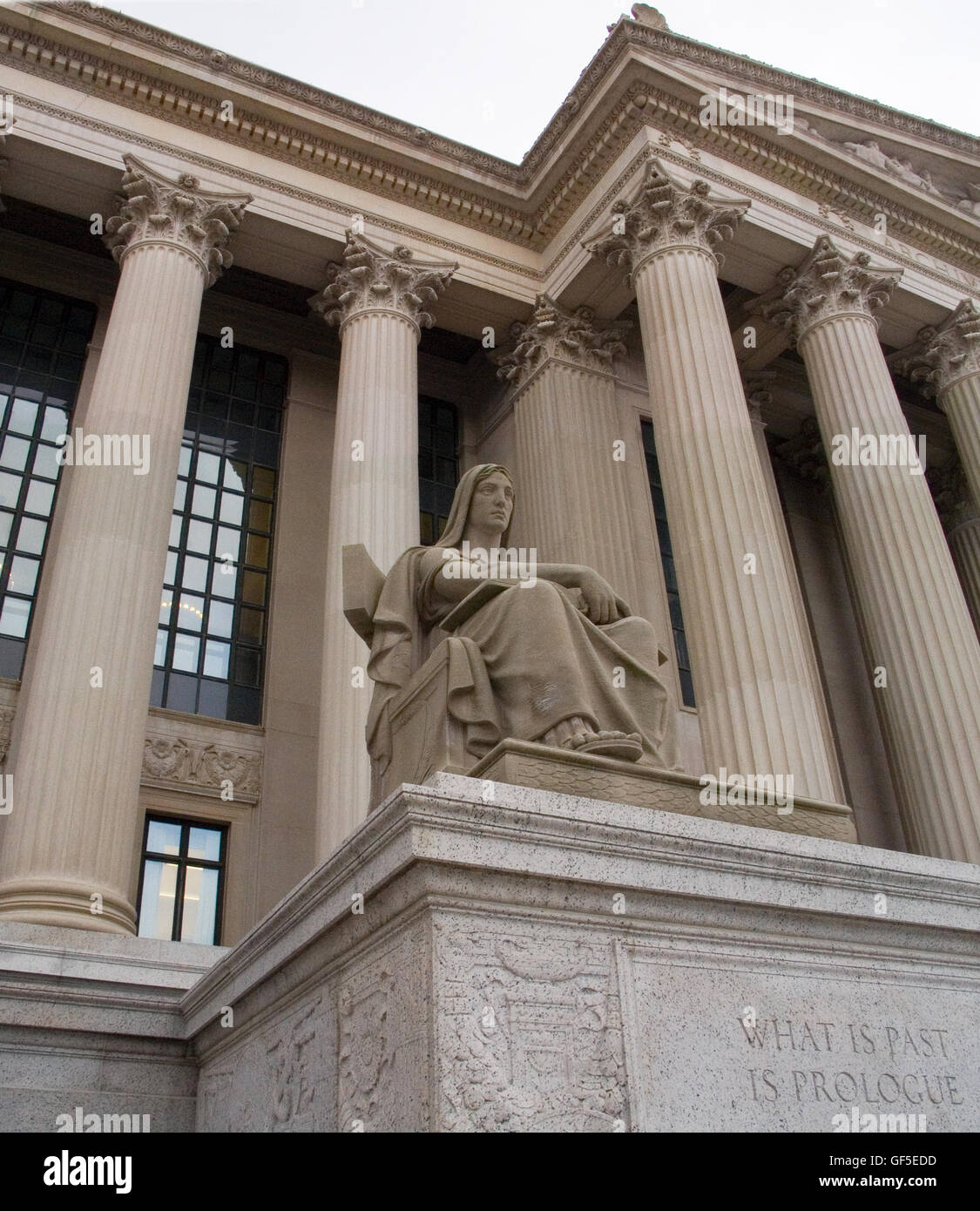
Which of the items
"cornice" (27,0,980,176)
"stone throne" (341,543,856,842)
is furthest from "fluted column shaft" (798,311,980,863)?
"stone throne" (341,543,856,842)

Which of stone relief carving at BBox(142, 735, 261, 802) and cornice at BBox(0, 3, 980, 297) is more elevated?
cornice at BBox(0, 3, 980, 297)

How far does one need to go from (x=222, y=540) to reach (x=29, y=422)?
382 cm

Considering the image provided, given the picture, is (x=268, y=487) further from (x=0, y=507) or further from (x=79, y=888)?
(x=79, y=888)

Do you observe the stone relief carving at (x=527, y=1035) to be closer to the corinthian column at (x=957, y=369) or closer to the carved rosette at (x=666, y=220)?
the carved rosette at (x=666, y=220)

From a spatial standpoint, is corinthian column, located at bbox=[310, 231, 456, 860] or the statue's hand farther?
corinthian column, located at bbox=[310, 231, 456, 860]

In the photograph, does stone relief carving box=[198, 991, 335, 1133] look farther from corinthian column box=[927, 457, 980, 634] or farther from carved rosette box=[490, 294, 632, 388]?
corinthian column box=[927, 457, 980, 634]

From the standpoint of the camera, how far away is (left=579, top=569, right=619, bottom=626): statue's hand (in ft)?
22.7

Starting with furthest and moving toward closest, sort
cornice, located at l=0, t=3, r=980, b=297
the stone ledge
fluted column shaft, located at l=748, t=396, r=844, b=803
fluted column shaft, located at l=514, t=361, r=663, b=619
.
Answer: fluted column shaft, located at l=748, t=396, r=844, b=803 < fluted column shaft, located at l=514, t=361, r=663, b=619 < cornice, located at l=0, t=3, r=980, b=297 < the stone ledge

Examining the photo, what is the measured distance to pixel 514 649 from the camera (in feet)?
20.0

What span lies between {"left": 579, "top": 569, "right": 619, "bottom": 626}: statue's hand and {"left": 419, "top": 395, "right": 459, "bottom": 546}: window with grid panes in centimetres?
1368

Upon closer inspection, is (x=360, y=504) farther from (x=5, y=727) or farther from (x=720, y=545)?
(x=5, y=727)

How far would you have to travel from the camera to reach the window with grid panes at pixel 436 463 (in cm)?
2105
